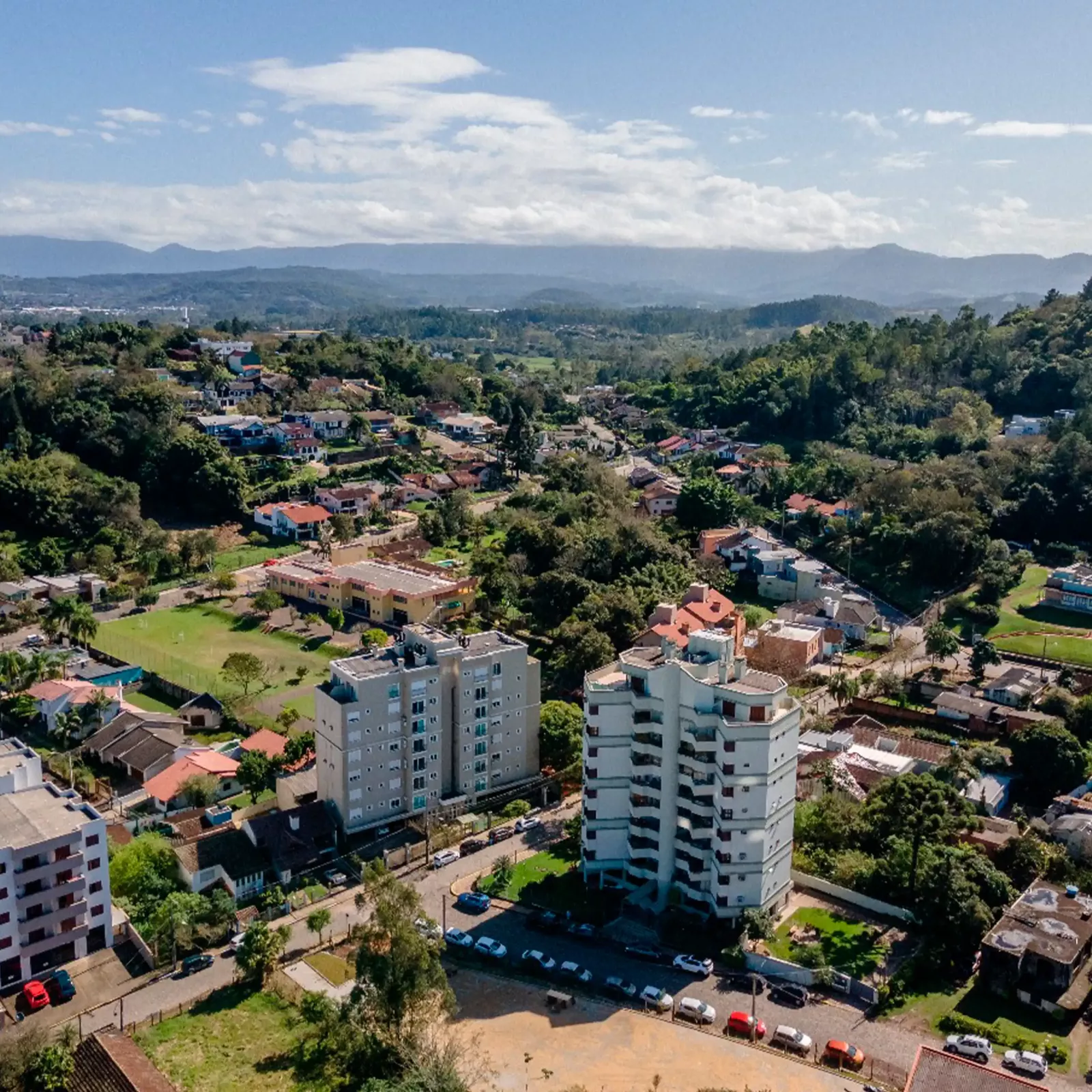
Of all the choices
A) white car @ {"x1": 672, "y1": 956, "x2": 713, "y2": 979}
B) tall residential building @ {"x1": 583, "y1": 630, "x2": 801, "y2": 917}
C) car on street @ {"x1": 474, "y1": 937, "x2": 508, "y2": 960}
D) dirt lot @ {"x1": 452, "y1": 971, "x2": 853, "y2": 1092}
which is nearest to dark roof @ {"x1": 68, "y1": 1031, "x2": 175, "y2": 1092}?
dirt lot @ {"x1": 452, "y1": 971, "x2": 853, "y2": 1092}

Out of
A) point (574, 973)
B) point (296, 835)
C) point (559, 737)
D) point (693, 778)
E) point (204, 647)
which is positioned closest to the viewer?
point (574, 973)

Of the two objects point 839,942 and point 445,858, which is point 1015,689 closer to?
point 839,942

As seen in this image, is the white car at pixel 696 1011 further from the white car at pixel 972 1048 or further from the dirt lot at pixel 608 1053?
the white car at pixel 972 1048

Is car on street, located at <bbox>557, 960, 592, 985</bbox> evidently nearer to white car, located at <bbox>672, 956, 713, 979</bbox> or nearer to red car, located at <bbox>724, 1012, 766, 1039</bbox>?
white car, located at <bbox>672, 956, 713, 979</bbox>

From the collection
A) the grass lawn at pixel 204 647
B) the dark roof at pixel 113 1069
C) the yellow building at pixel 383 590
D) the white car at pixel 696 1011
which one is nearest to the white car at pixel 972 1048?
the white car at pixel 696 1011

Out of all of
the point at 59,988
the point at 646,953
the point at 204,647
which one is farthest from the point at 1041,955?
the point at 204,647

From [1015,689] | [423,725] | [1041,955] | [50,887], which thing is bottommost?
[1041,955]
